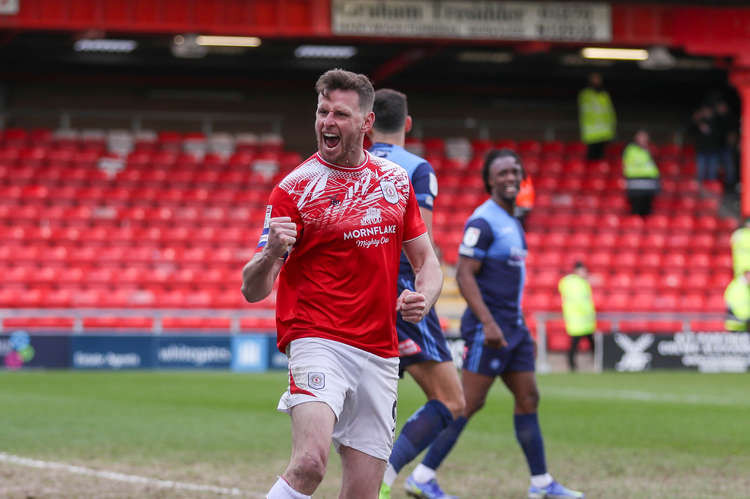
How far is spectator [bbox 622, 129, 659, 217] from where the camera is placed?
1057 inches

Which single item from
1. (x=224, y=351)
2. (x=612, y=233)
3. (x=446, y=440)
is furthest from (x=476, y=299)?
(x=612, y=233)

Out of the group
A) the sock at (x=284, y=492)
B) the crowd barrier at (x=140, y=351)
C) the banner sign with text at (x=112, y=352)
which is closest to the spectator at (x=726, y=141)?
the crowd barrier at (x=140, y=351)

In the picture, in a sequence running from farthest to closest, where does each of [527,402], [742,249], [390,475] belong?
1. [742,249]
2. [527,402]
3. [390,475]

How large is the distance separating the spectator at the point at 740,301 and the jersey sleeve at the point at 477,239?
51.5 feet

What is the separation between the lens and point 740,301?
73.2 feet

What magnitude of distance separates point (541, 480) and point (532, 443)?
25 centimetres

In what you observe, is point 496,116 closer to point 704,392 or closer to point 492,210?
point 704,392

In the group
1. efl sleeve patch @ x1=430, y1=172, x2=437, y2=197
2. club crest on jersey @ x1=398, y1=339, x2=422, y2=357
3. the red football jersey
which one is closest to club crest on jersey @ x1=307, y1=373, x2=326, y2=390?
the red football jersey

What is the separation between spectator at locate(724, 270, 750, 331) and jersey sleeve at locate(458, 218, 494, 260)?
15682mm

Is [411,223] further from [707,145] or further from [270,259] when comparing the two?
[707,145]

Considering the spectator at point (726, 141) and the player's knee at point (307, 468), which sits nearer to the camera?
the player's knee at point (307, 468)

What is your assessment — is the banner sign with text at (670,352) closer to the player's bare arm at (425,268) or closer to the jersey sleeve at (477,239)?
the jersey sleeve at (477,239)

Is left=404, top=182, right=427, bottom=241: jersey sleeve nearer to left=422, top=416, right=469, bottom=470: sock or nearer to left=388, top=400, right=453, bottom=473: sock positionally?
left=388, top=400, right=453, bottom=473: sock

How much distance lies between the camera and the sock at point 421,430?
6.82 metres
